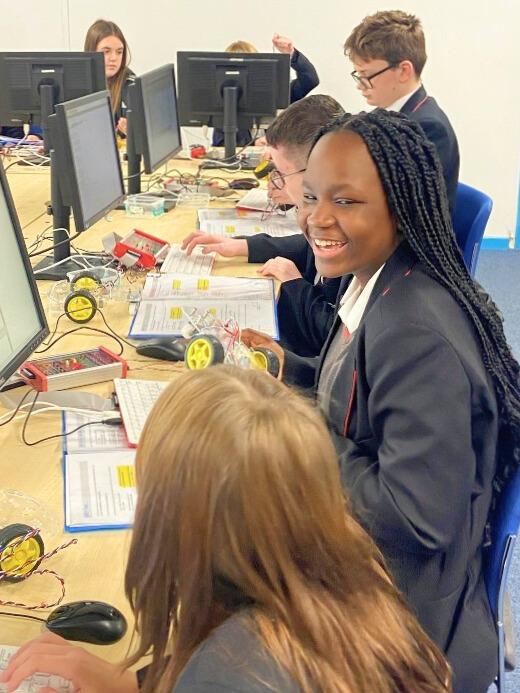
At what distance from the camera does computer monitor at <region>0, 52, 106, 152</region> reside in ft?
12.4

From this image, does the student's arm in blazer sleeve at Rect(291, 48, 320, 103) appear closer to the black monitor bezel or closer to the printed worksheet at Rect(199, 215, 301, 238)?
the black monitor bezel

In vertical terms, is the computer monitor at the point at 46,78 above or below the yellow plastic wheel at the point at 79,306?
above

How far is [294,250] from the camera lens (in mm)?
2758

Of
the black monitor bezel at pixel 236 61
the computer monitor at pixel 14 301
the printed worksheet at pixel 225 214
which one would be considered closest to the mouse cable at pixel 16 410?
the computer monitor at pixel 14 301

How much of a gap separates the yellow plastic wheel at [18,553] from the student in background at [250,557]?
342mm

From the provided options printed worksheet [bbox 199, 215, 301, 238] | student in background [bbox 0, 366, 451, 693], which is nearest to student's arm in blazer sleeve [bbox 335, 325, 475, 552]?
student in background [bbox 0, 366, 451, 693]

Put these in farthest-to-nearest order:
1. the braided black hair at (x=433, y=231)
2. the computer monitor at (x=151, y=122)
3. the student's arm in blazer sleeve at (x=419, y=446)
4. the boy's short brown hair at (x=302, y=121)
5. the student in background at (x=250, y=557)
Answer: the computer monitor at (x=151, y=122)
the boy's short brown hair at (x=302, y=121)
the braided black hair at (x=433, y=231)
the student's arm in blazer sleeve at (x=419, y=446)
the student in background at (x=250, y=557)

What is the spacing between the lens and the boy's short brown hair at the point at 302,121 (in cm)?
249

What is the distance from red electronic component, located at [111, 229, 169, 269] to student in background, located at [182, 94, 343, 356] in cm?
9

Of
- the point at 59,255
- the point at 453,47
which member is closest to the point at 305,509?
the point at 59,255

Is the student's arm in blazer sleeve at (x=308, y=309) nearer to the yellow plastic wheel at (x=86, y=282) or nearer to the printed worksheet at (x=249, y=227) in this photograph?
the yellow plastic wheel at (x=86, y=282)

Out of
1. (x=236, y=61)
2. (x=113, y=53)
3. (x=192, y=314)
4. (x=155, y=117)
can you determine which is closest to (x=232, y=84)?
(x=236, y=61)

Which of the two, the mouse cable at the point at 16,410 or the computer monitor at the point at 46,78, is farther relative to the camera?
the computer monitor at the point at 46,78

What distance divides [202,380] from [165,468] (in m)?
0.11
